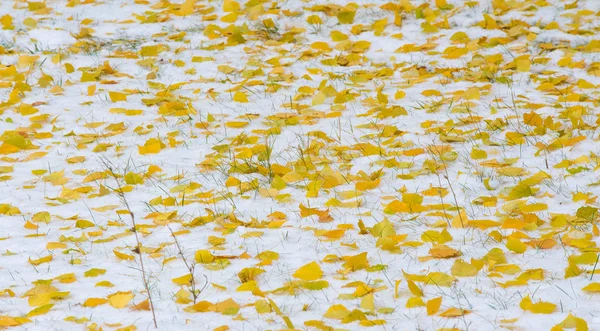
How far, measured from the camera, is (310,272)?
3.09 meters

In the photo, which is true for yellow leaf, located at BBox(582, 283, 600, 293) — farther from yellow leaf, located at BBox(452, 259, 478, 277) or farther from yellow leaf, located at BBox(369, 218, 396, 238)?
yellow leaf, located at BBox(369, 218, 396, 238)

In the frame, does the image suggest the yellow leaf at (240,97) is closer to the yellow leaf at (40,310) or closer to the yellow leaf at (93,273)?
the yellow leaf at (93,273)

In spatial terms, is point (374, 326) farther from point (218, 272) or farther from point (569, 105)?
point (569, 105)

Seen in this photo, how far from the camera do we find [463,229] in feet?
11.3

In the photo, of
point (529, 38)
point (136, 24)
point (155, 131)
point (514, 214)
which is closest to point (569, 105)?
point (529, 38)

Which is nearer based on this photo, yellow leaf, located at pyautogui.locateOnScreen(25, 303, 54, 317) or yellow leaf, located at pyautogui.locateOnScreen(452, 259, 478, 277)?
yellow leaf, located at pyautogui.locateOnScreen(25, 303, 54, 317)

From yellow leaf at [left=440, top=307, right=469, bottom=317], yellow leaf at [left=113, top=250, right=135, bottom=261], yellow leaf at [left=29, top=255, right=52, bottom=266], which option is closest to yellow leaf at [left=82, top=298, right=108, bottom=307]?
yellow leaf at [left=113, top=250, right=135, bottom=261]

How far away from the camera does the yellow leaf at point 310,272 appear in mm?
3082

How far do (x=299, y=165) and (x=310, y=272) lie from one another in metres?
1.21

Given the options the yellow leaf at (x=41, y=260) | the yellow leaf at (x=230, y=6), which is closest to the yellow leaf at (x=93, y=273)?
the yellow leaf at (x=41, y=260)

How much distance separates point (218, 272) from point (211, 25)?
3784 mm

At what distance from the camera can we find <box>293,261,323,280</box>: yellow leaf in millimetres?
3082

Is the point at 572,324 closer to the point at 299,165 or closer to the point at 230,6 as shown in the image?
the point at 299,165

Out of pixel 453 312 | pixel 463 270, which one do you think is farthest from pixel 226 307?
pixel 463 270
